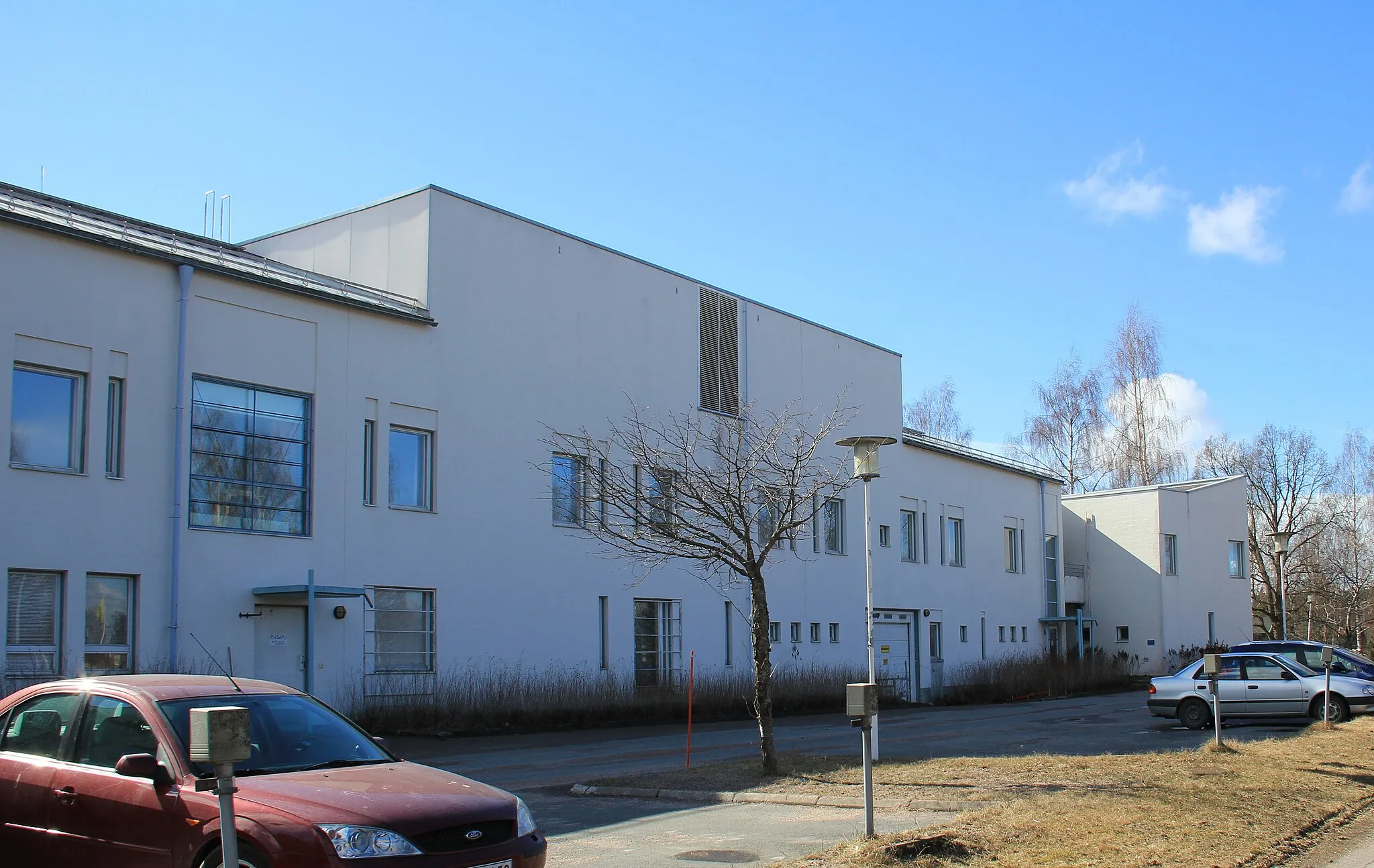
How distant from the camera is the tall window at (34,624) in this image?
714 inches

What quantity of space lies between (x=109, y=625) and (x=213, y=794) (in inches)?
537

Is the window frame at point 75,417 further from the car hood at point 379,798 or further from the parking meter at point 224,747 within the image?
the parking meter at point 224,747

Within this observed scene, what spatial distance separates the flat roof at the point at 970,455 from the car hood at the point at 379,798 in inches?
1318

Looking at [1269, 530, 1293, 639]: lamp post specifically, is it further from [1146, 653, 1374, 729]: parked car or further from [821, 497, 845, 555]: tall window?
[1146, 653, 1374, 729]: parked car

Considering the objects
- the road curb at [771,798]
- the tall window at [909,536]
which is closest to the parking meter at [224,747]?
the road curb at [771,798]

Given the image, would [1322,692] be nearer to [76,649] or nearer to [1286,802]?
[1286,802]

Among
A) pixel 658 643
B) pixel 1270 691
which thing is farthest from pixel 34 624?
pixel 1270 691

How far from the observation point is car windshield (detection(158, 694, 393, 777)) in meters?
7.69

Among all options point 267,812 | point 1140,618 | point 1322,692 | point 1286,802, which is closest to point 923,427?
point 1140,618

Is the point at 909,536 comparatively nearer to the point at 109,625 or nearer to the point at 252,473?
the point at 252,473

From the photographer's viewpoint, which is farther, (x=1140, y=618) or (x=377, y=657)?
(x=1140, y=618)

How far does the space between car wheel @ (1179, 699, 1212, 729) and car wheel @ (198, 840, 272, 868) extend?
68.9 ft

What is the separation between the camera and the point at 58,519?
18.8 metres

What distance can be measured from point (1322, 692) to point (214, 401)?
20.5 metres
